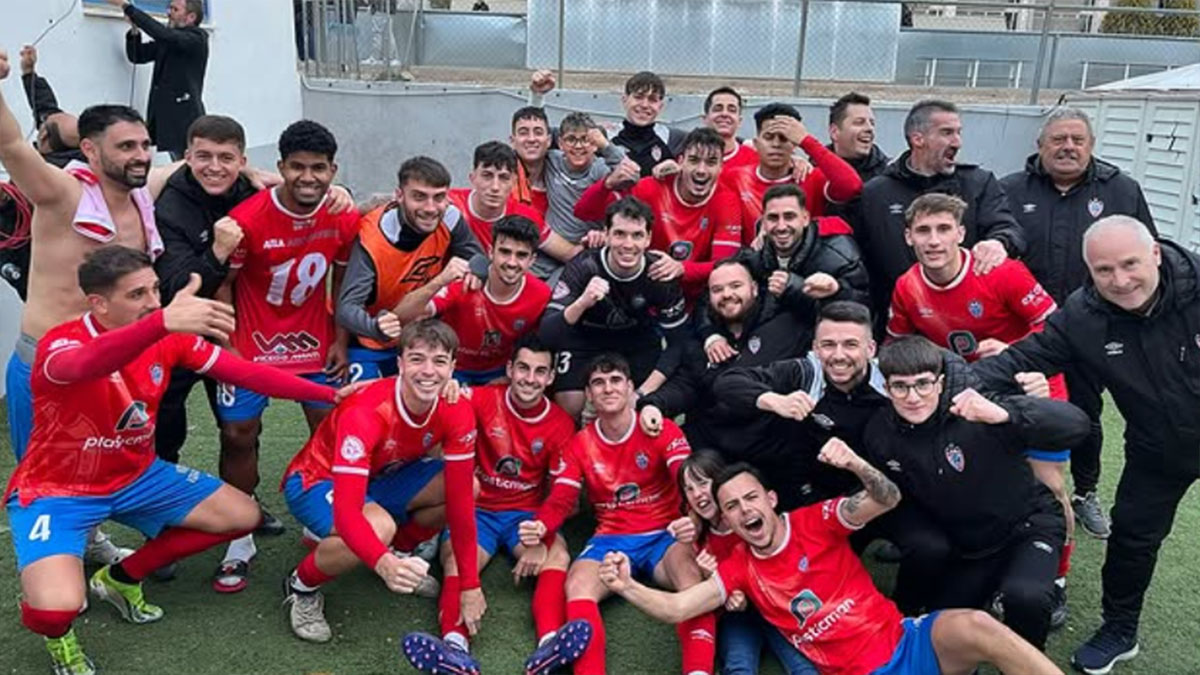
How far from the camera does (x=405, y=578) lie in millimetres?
3314

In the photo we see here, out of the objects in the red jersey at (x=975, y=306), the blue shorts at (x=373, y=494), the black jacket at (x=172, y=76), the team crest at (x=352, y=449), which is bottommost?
the blue shorts at (x=373, y=494)

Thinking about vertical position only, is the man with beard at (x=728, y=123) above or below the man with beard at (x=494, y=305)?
above

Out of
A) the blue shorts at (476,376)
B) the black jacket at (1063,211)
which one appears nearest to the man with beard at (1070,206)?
the black jacket at (1063,211)

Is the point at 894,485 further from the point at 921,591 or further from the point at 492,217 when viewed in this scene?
the point at 492,217

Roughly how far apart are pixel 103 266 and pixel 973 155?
11114mm

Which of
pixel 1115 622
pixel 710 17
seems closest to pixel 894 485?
pixel 1115 622

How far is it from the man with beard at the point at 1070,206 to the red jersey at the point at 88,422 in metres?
4.15

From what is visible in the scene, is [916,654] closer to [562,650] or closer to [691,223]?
[562,650]

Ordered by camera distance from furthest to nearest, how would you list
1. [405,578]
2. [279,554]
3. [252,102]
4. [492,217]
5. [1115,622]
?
1. [252,102]
2. [492,217]
3. [279,554]
4. [1115,622]
5. [405,578]

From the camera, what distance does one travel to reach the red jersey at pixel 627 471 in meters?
4.34

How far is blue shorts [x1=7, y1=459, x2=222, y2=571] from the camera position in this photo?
11.6 ft

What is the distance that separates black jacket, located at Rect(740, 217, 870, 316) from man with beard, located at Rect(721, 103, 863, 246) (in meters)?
0.55

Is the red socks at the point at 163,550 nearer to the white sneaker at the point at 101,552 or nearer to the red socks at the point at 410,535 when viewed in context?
the white sneaker at the point at 101,552

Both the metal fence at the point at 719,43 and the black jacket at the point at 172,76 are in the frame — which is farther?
the metal fence at the point at 719,43
